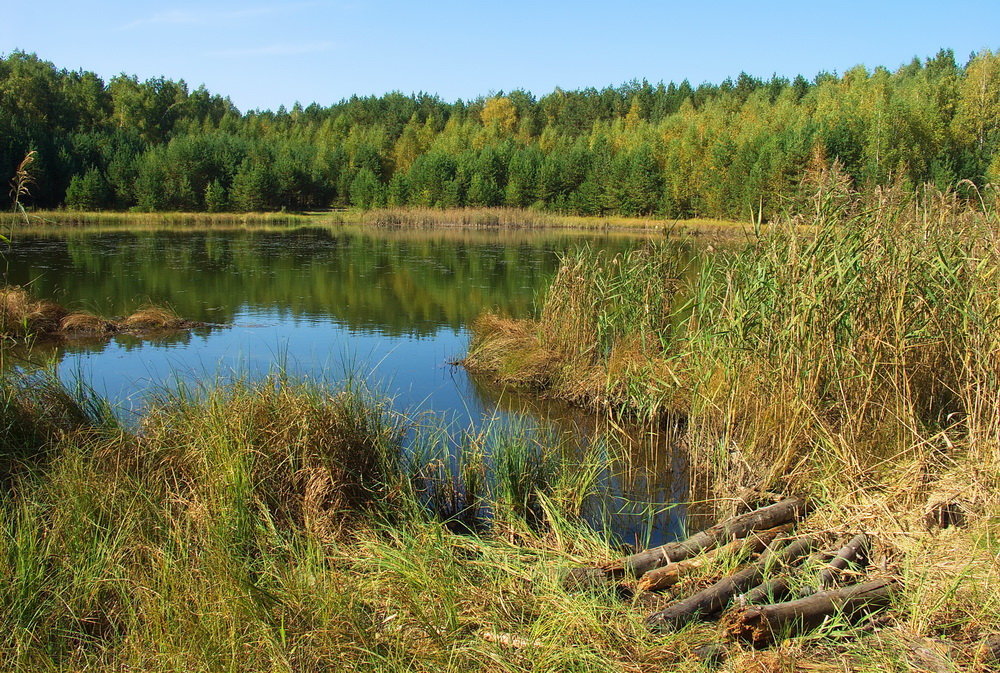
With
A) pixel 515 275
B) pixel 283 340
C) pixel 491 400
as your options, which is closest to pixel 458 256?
pixel 515 275

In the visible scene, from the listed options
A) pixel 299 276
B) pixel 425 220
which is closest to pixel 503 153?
pixel 425 220

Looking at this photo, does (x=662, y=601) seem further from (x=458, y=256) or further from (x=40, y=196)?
(x=40, y=196)

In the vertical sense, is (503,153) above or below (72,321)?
above

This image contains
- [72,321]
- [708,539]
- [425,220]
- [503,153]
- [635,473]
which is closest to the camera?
[708,539]

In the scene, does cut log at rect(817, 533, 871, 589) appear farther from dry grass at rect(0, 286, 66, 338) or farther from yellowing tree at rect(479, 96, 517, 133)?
yellowing tree at rect(479, 96, 517, 133)

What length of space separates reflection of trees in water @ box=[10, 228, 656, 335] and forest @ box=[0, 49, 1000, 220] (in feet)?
39.4

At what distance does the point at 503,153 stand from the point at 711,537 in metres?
60.5

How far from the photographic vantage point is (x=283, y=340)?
12.3 metres

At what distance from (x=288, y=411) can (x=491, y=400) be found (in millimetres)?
4425

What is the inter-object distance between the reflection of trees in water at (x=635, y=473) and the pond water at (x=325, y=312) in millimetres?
24

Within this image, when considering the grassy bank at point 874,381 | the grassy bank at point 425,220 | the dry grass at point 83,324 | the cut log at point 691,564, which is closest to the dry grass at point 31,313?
the dry grass at point 83,324

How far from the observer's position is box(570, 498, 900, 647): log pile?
3.33 m

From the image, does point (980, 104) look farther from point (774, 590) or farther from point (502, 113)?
point (502, 113)

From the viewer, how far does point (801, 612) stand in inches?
133
